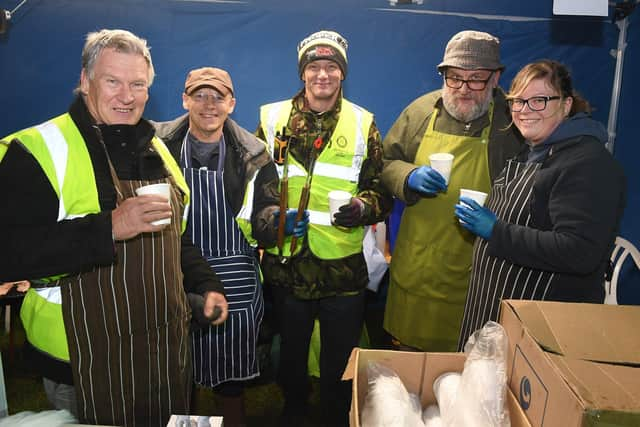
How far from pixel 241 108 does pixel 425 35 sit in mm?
1434

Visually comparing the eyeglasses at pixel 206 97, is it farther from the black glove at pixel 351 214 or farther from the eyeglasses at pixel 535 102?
the eyeglasses at pixel 535 102

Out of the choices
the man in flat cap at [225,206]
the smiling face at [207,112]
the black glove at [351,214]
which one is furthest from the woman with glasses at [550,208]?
the smiling face at [207,112]

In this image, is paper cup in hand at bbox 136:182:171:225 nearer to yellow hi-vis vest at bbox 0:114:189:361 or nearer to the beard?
yellow hi-vis vest at bbox 0:114:189:361

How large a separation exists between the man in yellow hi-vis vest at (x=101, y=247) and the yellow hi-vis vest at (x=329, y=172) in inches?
36.7

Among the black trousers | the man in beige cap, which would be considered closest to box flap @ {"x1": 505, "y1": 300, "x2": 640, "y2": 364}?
the man in beige cap

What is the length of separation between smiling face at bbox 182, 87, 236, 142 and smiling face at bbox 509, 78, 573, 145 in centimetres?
148

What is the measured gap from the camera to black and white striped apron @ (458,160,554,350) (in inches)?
88.5

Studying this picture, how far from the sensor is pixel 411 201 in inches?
117

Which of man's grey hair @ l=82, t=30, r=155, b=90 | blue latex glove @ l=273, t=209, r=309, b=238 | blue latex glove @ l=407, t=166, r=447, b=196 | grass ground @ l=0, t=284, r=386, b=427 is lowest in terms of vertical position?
grass ground @ l=0, t=284, r=386, b=427

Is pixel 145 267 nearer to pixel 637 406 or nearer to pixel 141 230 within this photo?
pixel 141 230

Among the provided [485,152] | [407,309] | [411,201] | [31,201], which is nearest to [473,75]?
[485,152]

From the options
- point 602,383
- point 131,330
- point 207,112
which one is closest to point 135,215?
point 131,330

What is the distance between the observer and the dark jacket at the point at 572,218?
2.01m

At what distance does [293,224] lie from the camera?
2764 mm
